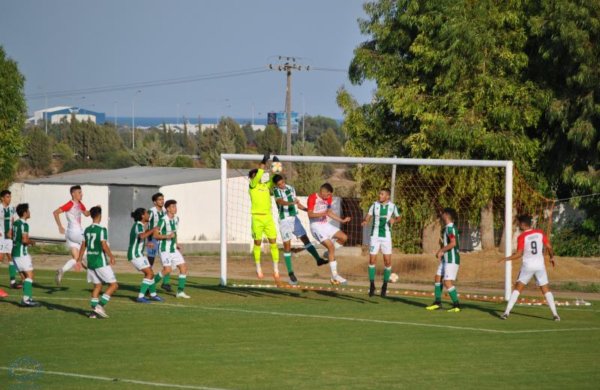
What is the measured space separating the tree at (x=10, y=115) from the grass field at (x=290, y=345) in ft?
127

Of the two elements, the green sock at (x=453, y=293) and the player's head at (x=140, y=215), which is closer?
the green sock at (x=453, y=293)

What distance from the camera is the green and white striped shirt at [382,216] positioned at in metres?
22.3

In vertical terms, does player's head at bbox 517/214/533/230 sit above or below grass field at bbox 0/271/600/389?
above

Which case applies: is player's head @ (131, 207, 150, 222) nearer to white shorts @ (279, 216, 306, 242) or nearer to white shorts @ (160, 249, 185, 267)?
white shorts @ (160, 249, 185, 267)

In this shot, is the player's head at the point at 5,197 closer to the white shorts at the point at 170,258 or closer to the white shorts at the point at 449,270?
the white shorts at the point at 170,258

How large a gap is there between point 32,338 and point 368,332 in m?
5.58

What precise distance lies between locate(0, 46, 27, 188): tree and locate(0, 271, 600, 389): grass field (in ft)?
127

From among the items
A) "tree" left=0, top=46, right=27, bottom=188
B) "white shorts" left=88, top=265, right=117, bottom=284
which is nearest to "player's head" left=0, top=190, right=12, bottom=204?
"white shorts" left=88, top=265, right=117, bottom=284

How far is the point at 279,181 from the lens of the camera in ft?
75.4

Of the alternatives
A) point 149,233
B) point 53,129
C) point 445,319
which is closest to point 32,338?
point 149,233

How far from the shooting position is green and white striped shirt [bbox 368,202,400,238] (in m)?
22.3

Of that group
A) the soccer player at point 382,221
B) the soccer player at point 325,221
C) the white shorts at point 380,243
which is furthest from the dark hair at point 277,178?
the white shorts at point 380,243

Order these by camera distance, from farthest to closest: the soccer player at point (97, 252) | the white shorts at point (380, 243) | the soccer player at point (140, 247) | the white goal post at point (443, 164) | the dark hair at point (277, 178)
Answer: the white goal post at point (443, 164), the dark hair at point (277, 178), the white shorts at point (380, 243), the soccer player at point (140, 247), the soccer player at point (97, 252)

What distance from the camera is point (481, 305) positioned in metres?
22.6
